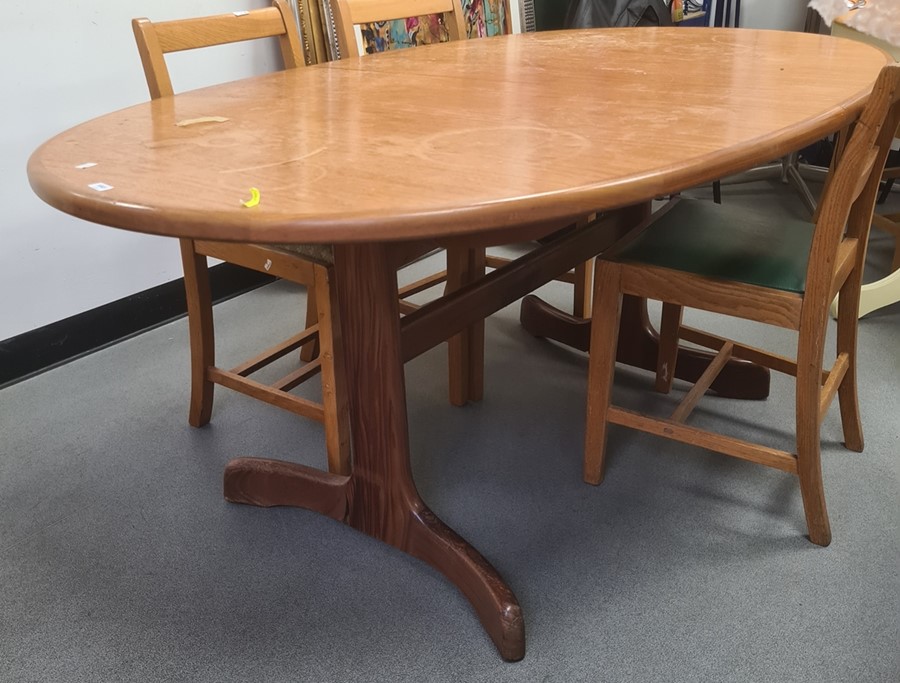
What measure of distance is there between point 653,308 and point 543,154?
1579 mm

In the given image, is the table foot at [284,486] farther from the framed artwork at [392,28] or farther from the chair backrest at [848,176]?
the framed artwork at [392,28]

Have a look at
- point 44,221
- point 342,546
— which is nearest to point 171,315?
point 44,221

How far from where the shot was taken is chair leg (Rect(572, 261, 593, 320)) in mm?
2301

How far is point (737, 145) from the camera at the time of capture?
42.1 inches

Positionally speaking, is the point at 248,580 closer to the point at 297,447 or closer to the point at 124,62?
the point at 297,447

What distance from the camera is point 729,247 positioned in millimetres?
1543

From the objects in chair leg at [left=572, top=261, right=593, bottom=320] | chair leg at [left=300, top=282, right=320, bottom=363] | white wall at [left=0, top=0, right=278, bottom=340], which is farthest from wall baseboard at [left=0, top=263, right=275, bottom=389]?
chair leg at [left=572, top=261, right=593, bottom=320]

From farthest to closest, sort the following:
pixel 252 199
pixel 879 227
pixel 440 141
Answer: pixel 879 227 → pixel 440 141 → pixel 252 199

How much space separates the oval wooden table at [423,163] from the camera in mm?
900

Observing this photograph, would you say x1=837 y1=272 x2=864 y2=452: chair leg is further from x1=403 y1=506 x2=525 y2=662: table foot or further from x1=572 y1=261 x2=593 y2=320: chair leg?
x1=403 y1=506 x2=525 y2=662: table foot

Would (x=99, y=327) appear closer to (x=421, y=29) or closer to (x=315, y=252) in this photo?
(x=315, y=252)

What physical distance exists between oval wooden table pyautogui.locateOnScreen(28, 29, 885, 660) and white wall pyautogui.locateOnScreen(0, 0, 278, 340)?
789mm

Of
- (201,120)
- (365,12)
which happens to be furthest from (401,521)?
(365,12)

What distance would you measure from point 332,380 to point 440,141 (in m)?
0.56
